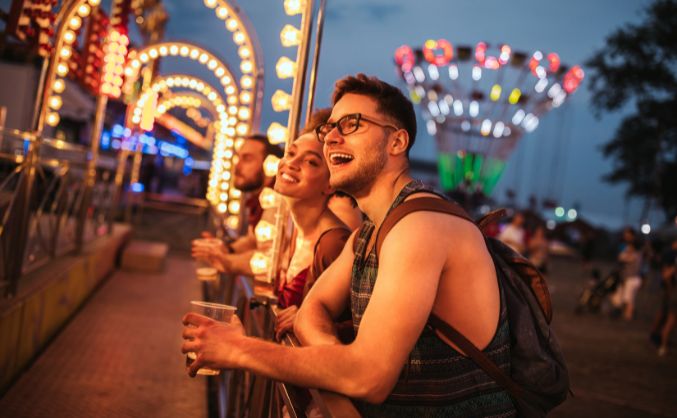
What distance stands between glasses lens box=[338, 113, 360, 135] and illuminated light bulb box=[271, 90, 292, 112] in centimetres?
181

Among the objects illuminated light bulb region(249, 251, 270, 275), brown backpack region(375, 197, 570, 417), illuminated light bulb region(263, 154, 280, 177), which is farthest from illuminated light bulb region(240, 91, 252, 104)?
brown backpack region(375, 197, 570, 417)

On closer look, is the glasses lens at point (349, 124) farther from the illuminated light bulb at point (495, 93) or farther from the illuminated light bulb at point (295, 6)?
the illuminated light bulb at point (495, 93)

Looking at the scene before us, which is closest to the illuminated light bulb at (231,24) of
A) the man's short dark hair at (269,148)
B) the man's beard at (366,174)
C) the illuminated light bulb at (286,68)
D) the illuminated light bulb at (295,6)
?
the man's short dark hair at (269,148)

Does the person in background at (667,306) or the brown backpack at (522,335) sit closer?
the brown backpack at (522,335)

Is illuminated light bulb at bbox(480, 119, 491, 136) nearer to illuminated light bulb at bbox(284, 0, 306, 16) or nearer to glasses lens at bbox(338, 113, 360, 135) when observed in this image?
illuminated light bulb at bbox(284, 0, 306, 16)

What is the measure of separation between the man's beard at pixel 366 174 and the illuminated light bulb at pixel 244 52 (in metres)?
6.11

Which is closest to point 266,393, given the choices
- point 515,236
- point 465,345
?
point 465,345

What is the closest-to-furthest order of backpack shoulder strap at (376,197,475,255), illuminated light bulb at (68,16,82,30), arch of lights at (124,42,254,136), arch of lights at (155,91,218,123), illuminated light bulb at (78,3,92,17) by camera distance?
backpack shoulder strap at (376,197,475,255) → illuminated light bulb at (68,16,82,30) → illuminated light bulb at (78,3,92,17) → arch of lights at (124,42,254,136) → arch of lights at (155,91,218,123)

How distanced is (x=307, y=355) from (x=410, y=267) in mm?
412

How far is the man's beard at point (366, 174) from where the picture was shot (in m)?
2.26

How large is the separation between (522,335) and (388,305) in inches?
24.8

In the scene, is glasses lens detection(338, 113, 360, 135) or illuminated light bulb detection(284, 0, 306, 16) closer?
glasses lens detection(338, 113, 360, 135)

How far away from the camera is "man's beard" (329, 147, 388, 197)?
2.26 m

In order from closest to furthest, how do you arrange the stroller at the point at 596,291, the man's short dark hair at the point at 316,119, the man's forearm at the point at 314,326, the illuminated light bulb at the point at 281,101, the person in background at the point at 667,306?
the man's forearm at the point at 314,326, the man's short dark hair at the point at 316,119, the illuminated light bulb at the point at 281,101, the person in background at the point at 667,306, the stroller at the point at 596,291
